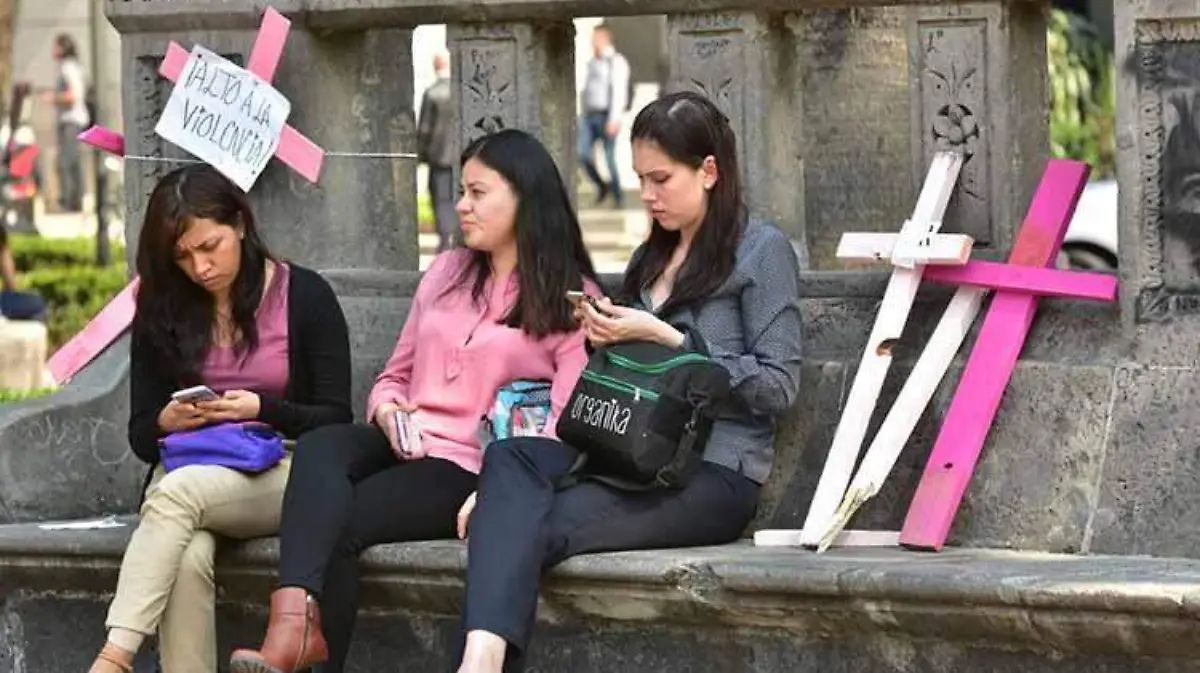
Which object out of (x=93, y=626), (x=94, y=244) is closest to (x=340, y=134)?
(x=93, y=626)

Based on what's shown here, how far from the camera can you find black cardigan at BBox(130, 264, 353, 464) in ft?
24.8

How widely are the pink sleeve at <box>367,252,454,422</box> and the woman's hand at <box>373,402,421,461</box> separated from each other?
54mm

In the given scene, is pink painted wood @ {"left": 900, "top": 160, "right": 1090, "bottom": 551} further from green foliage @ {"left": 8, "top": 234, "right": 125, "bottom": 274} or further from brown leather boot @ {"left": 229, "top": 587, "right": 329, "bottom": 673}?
green foliage @ {"left": 8, "top": 234, "right": 125, "bottom": 274}

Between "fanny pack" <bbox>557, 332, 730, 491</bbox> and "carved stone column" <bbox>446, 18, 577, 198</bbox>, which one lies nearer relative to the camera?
"fanny pack" <bbox>557, 332, 730, 491</bbox>

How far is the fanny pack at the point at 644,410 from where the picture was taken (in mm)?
6832

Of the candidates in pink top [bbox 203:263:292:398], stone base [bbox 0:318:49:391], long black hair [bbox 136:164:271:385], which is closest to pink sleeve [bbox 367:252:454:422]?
pink top [bbox 203:263:292:398]

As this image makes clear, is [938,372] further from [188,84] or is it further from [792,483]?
[188,84]

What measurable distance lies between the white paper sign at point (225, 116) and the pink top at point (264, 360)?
0.67 metres

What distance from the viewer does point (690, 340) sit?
6.96 metres

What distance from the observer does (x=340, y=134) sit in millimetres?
8164

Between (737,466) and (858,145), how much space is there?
2.67 meters

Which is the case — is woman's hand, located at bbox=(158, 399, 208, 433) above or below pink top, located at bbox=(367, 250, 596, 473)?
below

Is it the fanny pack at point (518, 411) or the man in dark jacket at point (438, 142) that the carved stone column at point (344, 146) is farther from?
the man in dark jacket at point (438, 142)

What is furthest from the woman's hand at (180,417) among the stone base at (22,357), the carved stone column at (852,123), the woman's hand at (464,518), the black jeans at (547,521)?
the stone base at (22,357)
